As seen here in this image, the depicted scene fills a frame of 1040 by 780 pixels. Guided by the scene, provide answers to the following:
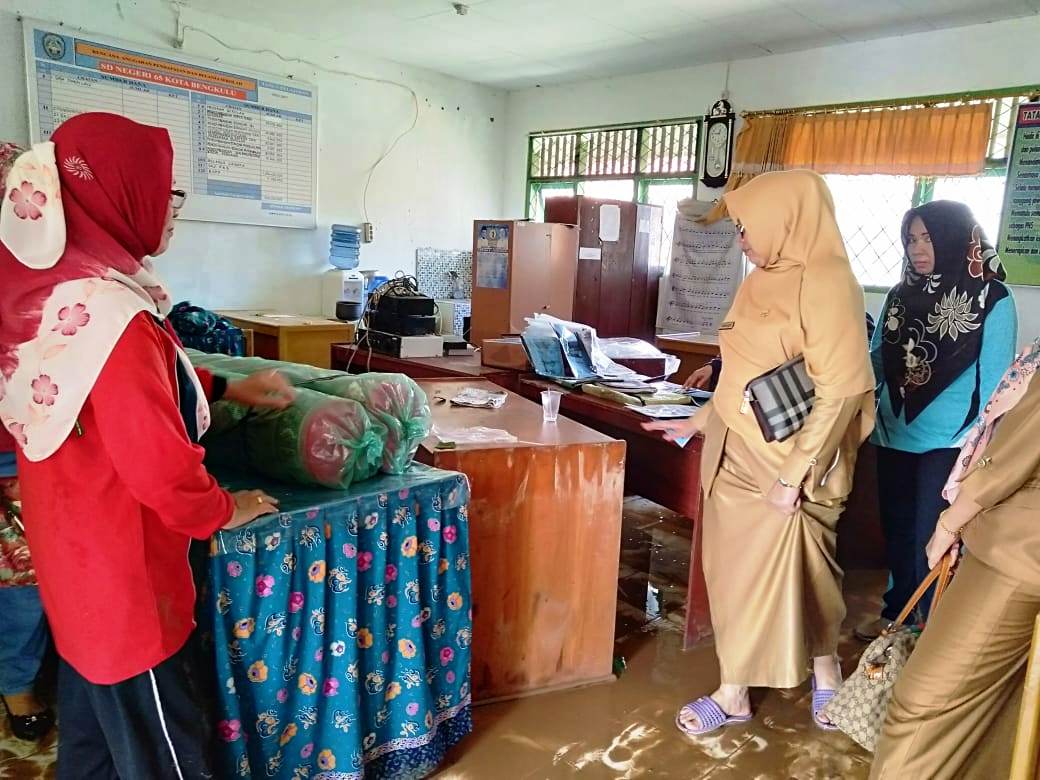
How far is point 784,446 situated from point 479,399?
0.99m

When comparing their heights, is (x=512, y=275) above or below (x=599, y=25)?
below

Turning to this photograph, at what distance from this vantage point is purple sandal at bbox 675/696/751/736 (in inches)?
75.1

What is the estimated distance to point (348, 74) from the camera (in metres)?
4.93

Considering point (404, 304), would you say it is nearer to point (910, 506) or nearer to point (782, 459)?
point (782, 459)

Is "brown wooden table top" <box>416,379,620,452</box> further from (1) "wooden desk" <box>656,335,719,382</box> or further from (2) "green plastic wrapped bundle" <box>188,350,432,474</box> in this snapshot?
(1) "wooden desk" <box>656,335,719,382</box>

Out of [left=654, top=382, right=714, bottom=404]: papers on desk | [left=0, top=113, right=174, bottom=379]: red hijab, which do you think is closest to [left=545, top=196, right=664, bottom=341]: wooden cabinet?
[left=654, top=382, right=714, bottom=404]: papers on desk

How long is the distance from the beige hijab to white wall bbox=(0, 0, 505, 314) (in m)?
3.62

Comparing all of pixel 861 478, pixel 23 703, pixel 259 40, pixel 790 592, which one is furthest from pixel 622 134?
pixel 23 703

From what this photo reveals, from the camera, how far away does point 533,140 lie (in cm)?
592

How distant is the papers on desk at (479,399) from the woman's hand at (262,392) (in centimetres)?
87

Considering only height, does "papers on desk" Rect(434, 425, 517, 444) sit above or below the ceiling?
below

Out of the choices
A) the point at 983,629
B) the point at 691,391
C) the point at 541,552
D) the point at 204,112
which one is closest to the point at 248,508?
the point at 541,552

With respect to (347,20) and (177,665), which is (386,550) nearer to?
(177,665)

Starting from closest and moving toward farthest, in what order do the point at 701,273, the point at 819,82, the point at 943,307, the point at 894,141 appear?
the point at 943,307 → the point at 894,141 → the point at 819,82 → the point at 701,273
